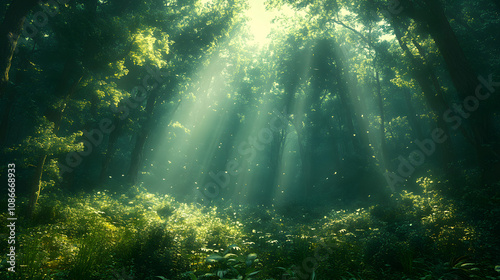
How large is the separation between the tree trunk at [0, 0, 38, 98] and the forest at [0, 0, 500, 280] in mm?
45

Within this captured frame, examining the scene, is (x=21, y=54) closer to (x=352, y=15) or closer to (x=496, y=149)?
(x=352, y=15)

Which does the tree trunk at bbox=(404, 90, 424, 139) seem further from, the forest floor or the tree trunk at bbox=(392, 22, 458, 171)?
the forest floor

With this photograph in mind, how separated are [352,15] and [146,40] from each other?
1612 centimetres

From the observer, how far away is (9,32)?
20.4 feet

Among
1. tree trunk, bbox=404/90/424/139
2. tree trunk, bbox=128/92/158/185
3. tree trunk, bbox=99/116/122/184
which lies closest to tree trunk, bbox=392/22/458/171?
tree trunk, bbox=404/90/424/139

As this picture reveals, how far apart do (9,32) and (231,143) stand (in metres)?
31.6

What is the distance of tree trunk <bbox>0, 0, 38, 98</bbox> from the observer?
6062 mm

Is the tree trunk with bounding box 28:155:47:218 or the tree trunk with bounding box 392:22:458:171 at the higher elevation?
the tree trunk with bounding box 392:22:458:171

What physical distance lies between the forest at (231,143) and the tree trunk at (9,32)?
0.04m

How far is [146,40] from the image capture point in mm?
9281

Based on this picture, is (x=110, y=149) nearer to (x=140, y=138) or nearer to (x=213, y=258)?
(x=140, y=138)

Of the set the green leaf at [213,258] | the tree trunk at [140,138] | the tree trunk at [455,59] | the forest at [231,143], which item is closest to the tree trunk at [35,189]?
the forest at [231,143]

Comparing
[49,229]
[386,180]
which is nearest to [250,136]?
[386,180]

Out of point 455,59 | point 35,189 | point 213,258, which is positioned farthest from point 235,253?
point 455,59
